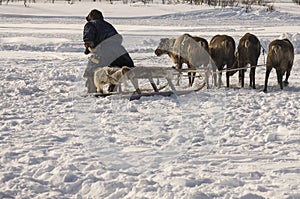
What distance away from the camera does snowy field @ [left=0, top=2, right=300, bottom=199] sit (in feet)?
16.1

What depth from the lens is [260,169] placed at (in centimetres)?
532

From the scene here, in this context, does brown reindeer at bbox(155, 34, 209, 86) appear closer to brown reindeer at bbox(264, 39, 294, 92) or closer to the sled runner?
the sled runner

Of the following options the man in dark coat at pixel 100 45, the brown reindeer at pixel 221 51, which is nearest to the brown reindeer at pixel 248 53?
the brown reindeer at pixel 221 51

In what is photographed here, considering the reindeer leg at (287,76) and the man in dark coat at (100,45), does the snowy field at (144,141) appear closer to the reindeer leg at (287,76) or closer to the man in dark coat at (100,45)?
the reindeer leg at (287,76)

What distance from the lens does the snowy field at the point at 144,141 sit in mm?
4902

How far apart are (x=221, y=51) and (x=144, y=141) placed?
452 cm

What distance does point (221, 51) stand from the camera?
10445 millimetres

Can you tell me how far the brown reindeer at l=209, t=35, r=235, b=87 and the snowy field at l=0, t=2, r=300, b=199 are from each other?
0.54 meters

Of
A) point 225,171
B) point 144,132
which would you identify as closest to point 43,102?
point 144,132

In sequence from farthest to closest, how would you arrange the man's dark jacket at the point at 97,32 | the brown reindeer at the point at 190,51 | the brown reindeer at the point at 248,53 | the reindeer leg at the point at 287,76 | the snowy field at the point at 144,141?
the brown reindeer at the point at 190,51
the reindeer leg at the point at 287,76
the brown reindeer at the point at 248,53
the man's dark jacket at the point at 97,32
the snowy field at the point at 144,141

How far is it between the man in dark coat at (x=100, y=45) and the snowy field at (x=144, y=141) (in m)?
0.71

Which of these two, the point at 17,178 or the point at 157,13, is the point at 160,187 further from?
the point at 157,13

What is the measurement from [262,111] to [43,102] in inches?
144

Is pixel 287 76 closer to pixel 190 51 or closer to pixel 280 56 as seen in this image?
pixel 280 56
